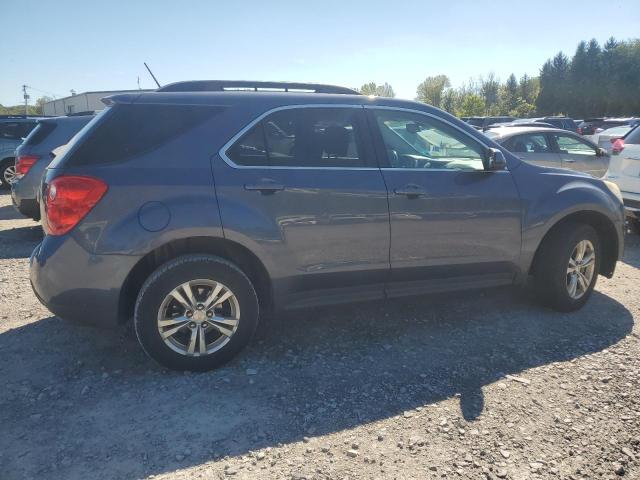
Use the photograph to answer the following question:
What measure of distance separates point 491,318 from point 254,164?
2496 mm

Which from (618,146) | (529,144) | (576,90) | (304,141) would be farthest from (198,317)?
(576,90)

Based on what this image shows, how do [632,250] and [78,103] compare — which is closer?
[632,250]

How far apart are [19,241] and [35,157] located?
1264mm

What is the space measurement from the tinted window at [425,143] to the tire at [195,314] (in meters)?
1.53

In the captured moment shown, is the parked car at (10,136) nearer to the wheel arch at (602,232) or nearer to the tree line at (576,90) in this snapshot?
the wheel arch at (602,232)

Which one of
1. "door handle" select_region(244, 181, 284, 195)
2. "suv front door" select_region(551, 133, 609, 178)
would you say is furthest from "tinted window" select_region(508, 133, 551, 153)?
"door handle" select_region(244, 181, 284, 195)

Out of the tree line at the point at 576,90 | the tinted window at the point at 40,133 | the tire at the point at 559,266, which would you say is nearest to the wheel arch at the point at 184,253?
the tire at the point at 559,266

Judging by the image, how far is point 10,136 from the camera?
1189 cm

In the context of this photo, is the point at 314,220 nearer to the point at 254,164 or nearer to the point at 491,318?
the point at 254,164

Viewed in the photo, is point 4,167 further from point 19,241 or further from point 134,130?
point 134,130

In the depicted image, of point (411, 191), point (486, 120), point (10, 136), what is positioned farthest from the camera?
point (486, 120)

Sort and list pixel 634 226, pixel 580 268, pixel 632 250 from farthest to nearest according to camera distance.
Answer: pixel 634 226 < pixel 632 250 < pixel 580 268

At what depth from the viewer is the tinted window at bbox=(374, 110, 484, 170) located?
3648 millimetres

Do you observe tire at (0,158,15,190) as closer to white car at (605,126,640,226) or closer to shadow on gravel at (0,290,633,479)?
shadow on gravel at (0,290,633,479)
